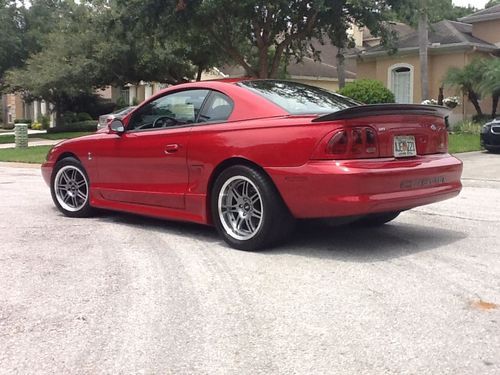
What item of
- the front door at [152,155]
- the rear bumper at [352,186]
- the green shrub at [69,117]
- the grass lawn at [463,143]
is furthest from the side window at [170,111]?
the green shrub at [69,117]

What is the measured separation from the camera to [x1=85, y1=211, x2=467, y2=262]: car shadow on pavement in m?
5.30

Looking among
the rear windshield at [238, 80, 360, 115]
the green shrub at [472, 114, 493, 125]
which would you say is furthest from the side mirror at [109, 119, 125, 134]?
the green shrub at [472, 114, 493, 125]

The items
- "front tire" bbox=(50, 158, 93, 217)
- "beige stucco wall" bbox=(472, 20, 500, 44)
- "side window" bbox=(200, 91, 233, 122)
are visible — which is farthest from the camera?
"beige stucco wall" bbox=(472, 20, 500, 44)

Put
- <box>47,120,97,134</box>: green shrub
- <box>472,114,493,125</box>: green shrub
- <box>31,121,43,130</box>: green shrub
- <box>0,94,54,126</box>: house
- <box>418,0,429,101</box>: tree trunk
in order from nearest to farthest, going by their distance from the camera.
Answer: <box>418,0,429,101</box>: tree trunk < <box>472,114,493,125</box>: green shrub < <box>47,120,97,134</box>: green shrub < <box>31,121,43,130</box>: green shrub < <box>0,94,54,126</box>: house

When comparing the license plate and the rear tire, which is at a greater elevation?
the license plate

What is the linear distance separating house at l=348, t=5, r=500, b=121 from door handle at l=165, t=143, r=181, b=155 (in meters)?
20.2

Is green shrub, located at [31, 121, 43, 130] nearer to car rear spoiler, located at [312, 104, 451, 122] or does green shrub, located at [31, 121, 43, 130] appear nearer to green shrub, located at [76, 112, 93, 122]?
green shrub, located at [76, 112, 93, 122]

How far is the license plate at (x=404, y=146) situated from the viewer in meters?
5.16

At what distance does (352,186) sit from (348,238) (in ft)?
4.05

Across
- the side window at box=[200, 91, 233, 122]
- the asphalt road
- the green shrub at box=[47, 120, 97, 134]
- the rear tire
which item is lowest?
the asphalt road

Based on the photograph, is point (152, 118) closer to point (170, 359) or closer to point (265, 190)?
point (265, 190)

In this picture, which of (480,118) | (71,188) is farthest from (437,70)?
(71,188)

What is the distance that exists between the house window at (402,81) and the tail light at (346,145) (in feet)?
74.8

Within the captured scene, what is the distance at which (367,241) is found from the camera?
18.9ft
